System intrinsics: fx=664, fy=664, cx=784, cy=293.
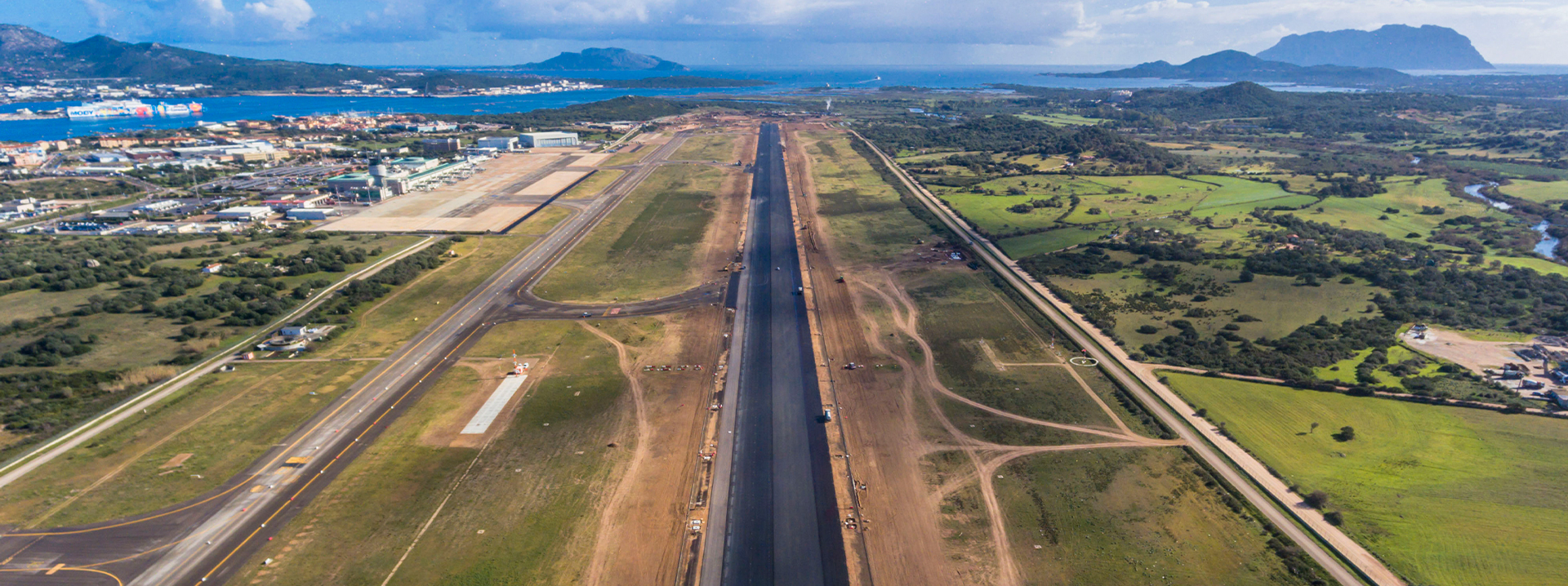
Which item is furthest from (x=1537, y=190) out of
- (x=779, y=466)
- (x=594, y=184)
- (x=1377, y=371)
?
(x=594, y=184)

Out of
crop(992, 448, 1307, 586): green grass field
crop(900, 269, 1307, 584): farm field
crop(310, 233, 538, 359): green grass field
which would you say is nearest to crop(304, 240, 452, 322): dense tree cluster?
crop(310, 233, 538, 359): green grass field

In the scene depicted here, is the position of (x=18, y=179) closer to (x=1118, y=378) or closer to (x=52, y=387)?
(x=52, y=387)

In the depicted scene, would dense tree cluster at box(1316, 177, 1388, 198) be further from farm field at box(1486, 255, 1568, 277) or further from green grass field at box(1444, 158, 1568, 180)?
green grass field at box(1444, 158, 1568, 180)

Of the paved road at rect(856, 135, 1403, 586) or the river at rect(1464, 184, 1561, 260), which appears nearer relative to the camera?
the paved road at rect(856, 135, 1403, 586)

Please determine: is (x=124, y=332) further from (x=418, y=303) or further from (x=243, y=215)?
(x=243, y=215)

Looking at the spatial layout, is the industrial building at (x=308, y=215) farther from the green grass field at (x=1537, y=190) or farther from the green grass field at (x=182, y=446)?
the green grass field at (x=1537, y=190)

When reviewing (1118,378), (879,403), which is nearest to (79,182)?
(879,403)
